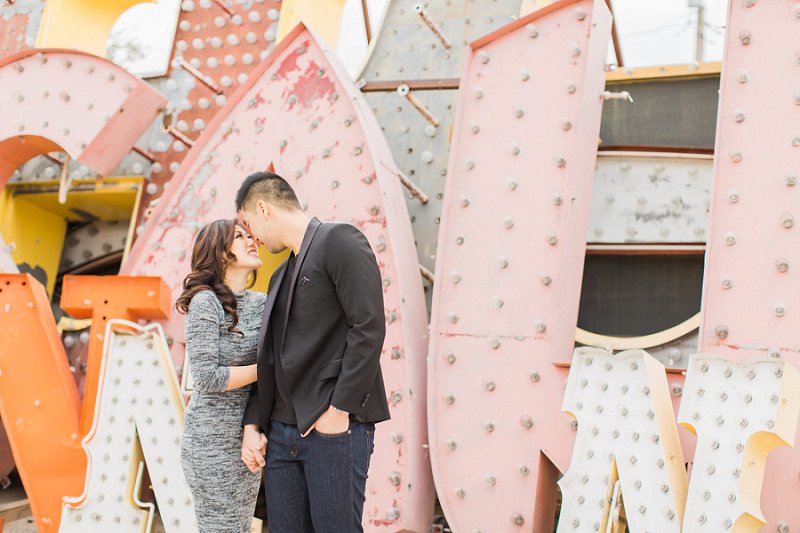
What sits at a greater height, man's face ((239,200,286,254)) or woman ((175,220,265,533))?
man's face ((239,200,286,254))

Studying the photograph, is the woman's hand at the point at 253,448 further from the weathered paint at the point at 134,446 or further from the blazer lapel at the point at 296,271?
the weathered paint at the point at 134,446

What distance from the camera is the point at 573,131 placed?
4449 mm

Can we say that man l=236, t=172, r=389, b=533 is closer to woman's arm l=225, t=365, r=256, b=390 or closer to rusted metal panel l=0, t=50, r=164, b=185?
woman's arm l=225, t=365, r=256, b=390

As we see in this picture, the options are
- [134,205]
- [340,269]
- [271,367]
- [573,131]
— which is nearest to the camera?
[340,269]

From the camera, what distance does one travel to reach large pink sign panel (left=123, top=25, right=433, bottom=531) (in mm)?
4457

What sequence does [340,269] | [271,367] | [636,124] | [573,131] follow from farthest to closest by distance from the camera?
[636,124]
[573,131]
[271,367]
[340,269]

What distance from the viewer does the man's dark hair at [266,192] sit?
2.99m

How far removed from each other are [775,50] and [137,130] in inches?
154

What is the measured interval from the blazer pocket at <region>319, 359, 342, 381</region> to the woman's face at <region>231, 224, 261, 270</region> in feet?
2.24

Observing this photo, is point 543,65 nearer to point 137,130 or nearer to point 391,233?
point 391,233

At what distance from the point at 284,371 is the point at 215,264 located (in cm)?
60

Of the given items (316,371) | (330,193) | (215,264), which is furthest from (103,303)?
(316,371)

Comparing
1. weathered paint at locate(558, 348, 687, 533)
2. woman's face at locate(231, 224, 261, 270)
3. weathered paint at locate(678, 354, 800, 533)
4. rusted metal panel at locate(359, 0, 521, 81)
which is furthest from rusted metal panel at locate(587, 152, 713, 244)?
woman's face at locate(231, 224, 261, 270)

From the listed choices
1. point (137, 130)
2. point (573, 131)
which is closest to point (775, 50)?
point (573, 131)
